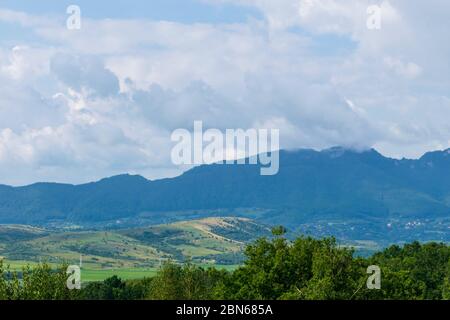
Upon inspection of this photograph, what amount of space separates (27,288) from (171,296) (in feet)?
89.3
